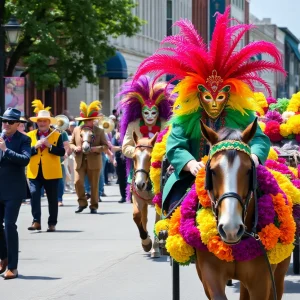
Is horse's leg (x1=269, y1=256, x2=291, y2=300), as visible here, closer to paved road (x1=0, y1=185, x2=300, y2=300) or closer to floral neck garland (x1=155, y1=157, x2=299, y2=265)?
floral neck garland (x1=155, y1=157, x2=299, y2=265)

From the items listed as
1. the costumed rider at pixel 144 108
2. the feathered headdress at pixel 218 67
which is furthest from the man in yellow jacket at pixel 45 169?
the feathered headdress at pixel 218 67

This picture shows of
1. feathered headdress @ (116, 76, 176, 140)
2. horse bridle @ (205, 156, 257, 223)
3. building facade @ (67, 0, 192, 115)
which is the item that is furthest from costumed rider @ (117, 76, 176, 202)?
building facade @ (67, 0, 192, 115)

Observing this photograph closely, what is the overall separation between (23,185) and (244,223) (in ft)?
17.9

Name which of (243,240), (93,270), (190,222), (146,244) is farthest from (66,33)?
(243,240)

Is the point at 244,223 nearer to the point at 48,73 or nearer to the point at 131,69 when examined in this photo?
the point at 48,73

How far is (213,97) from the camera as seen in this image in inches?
317

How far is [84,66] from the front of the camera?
128ft

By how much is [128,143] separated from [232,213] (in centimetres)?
766

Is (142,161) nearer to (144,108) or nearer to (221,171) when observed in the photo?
(144,108)

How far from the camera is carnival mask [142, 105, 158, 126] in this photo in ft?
45.0

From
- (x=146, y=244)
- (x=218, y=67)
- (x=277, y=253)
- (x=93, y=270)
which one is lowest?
(x=93, y=270)

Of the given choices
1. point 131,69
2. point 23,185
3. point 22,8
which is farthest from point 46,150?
point 131,69

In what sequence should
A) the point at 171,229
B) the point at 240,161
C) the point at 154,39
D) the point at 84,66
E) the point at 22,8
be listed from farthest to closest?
the point at 154,39, the point at 84,66, the point at 22,8, the point at 171,229, the point at 240,161

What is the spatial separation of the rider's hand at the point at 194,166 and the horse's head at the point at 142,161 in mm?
5070
